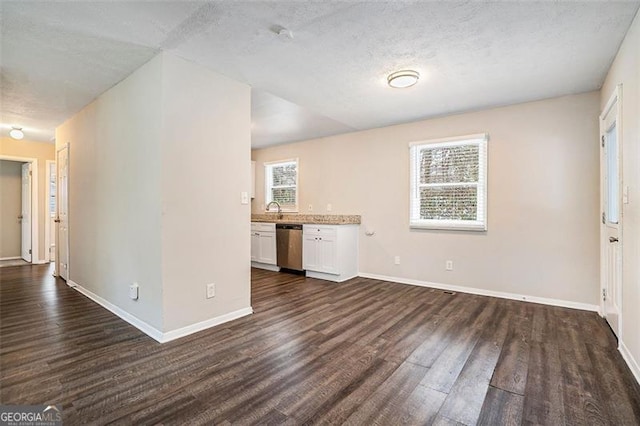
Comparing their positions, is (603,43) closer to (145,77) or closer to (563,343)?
(563,343)

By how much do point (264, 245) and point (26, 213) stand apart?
5.10 metres

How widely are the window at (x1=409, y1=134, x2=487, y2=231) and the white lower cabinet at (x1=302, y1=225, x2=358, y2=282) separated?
41.0 inches

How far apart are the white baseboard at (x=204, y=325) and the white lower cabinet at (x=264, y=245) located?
226 centimetres

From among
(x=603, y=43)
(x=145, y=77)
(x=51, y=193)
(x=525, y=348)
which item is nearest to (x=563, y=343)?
(x=525, y=348)

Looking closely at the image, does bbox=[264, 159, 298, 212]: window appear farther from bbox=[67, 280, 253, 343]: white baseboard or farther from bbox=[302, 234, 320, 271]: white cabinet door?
bbox=[67, 280, 253, 343]: white baseboard

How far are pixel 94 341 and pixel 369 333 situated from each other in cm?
230

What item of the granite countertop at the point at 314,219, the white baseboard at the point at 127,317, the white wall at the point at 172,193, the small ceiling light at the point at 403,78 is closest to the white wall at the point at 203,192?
the white wall at the point at 172,193

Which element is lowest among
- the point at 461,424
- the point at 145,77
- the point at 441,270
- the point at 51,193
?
the point at 461,424

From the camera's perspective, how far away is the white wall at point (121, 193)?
2631mm

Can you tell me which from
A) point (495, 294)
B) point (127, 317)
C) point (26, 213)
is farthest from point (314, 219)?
point (26, 213)

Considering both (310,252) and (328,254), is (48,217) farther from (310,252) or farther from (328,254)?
(328,254)

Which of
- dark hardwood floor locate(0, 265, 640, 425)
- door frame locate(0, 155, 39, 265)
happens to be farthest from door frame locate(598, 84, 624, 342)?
door frame locate(0, 155, 39, 265)

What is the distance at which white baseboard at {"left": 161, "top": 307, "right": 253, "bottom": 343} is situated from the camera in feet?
8.45

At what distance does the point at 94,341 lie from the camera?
2.53m
